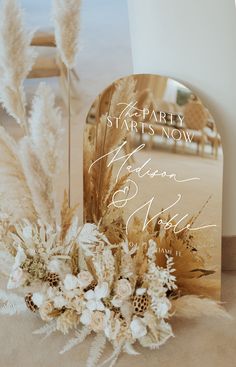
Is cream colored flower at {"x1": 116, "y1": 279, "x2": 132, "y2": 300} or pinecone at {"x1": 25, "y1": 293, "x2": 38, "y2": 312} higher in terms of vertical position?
cream colored flower at {"x1": 116, "y1": 279, "x2": 132, "y2": 300}

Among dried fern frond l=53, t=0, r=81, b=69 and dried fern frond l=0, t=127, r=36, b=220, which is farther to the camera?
dried fern frond l=0, t=127, r=36, b=220

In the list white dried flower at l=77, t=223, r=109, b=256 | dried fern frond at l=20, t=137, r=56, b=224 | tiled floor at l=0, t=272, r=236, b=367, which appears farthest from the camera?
dried fern frond at l=20, t=137, r=56, b=224

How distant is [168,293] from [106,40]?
67cm

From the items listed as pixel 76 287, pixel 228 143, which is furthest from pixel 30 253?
pixel 228 143

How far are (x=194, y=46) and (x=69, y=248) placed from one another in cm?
60

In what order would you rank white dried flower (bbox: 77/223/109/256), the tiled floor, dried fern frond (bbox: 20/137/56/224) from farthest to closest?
dried fern frond (bbox: 20/137/56/224) → white dried flower (bbox: 77/223/109/256) → the tiled floor

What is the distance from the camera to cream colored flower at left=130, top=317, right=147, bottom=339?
4.53 feet

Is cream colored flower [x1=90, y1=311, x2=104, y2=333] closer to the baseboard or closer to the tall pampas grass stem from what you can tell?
the baseboard

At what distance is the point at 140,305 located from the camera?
4.65 feet

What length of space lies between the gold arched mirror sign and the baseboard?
12 centimetres

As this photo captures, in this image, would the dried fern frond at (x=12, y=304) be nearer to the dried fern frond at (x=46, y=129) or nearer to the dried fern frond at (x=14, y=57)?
the dried fern frond at (x=46, y=129)

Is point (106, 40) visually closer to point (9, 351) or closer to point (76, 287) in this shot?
point (76, 287)

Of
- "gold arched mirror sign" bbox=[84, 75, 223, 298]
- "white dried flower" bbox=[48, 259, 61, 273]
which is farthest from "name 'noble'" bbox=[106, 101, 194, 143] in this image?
"white dried flower" bbox=[48, 259, 61, 273]

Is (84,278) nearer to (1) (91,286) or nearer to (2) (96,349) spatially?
(1) (91,286)
